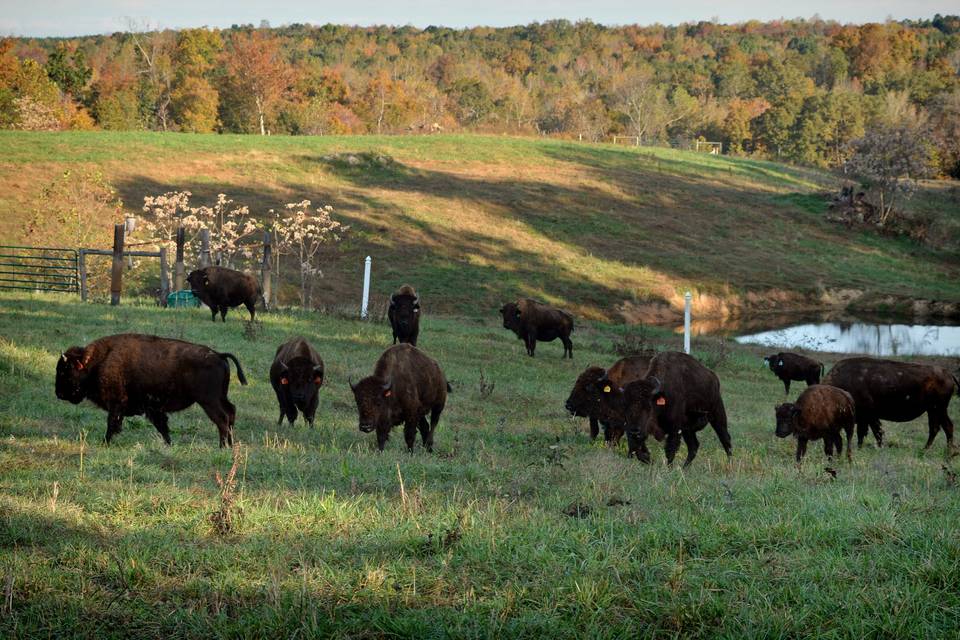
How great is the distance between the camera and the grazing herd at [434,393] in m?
11.0

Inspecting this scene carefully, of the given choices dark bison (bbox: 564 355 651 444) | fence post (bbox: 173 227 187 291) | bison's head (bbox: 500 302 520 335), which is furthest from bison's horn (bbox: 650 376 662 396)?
fence post (bbox: 173 227 187 291)

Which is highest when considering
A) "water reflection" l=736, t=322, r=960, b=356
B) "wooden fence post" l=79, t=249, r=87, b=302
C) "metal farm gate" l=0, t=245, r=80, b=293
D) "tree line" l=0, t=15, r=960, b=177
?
"tree line" l=0, t=15, r=960, b=177

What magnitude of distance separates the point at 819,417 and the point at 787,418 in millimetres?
502

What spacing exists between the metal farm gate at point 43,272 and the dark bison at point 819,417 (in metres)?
21.2

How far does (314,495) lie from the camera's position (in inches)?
303

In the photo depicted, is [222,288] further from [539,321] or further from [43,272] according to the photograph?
[43,272]

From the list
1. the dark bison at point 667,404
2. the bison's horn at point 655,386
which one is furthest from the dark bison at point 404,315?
the bison's horn at point 655,386

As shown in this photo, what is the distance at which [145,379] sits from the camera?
432 inches

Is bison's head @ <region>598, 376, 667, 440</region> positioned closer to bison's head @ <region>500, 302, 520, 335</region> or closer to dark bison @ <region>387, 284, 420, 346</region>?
dark bison @ <region>387, 284, 420, 346</region>

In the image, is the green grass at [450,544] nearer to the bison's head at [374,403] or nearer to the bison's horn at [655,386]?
the bison's head at [374,403]

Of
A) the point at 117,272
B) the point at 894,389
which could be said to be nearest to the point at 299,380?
the point at 894,389

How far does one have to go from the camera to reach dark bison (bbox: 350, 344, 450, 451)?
1152 centimetres

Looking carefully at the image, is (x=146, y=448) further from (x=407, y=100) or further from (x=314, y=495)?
(x=407, y=100)

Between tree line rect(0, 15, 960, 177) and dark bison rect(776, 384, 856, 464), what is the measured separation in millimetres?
67119
